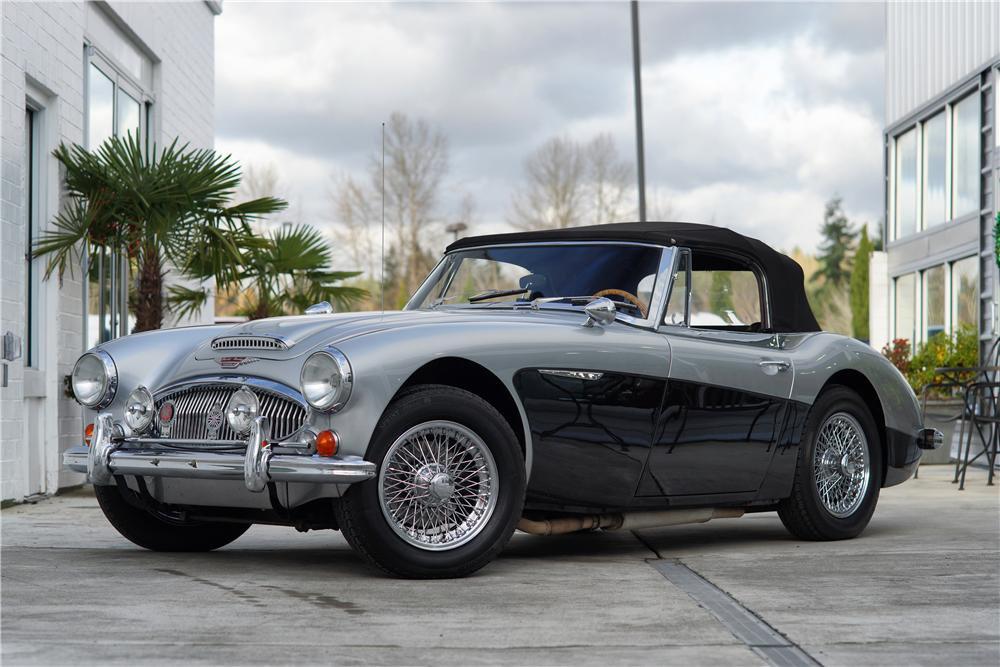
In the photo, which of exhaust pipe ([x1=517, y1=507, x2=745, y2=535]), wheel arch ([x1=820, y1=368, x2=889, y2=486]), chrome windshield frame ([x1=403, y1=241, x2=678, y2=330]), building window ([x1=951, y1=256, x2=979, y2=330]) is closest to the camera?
exhaust pipe ([x1=517, y1=507, x2=745, y2=535])

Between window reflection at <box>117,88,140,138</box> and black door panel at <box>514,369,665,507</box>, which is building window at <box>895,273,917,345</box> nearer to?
window reflection at <box>117,88,140,138</box>

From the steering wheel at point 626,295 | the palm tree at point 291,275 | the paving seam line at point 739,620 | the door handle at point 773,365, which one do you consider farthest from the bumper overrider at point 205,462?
the palm tree at point 291,275

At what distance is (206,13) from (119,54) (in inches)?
172

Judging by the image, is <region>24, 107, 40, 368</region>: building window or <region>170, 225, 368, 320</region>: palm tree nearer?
<region>24, 107, 40, 368</region>: building window

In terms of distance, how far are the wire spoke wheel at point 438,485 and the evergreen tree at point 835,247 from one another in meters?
69.6

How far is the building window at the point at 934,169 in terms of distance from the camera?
17797 mm

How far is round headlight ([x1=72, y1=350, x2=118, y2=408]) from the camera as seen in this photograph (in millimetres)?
5598

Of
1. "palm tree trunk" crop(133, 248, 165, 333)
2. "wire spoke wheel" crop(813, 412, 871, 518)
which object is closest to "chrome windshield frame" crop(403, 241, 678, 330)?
"wire spoke wheel" crop(813, 412, 871, 518)

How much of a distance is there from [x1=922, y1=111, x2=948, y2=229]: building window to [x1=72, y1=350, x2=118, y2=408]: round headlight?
14.2 metres

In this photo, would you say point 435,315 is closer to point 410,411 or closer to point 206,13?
point 410,411

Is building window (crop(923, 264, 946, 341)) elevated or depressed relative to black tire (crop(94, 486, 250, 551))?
elevated

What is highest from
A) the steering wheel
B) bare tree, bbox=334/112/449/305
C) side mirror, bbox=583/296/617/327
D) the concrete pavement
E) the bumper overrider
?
bare tree, bbox=334/112/449/305

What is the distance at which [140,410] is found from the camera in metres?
5.36

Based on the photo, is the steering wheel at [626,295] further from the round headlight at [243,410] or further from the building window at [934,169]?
the building window at [934,169]
